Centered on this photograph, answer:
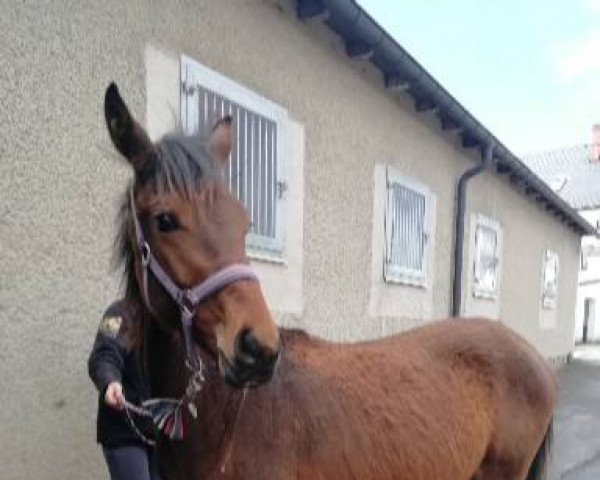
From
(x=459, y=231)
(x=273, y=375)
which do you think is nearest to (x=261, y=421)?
(x=273, y=375)

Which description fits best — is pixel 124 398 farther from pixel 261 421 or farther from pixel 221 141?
pixel 221 141

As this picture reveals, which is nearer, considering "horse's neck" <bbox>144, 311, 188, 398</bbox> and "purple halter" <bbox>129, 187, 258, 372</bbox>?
"purple halter" <bbox>129, 187, 258, 372</bbox>

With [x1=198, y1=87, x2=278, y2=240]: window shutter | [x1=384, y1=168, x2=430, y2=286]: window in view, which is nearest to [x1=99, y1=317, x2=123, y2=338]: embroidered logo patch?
[x1=198, y1=87, x2=278, y2=240]: window shutter

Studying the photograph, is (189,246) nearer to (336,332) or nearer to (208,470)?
(208,470)

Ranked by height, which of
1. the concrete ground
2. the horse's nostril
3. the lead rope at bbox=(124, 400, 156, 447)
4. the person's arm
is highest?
the horse's nostril

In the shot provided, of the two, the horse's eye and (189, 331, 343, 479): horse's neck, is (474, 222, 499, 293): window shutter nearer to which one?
(189, 331, 343, 479): horse's neck

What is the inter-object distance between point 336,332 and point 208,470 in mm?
3519

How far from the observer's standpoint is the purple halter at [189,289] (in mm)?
1749

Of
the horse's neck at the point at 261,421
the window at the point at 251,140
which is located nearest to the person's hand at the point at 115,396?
the horse's neck at the point at 261,421

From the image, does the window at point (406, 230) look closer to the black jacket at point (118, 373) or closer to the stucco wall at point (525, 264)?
the stucco wall at point (525, 264)

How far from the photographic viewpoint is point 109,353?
2221mm

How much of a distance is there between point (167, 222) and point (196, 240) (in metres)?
0.11

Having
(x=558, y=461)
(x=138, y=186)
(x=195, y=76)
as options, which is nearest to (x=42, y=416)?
(x=138, y=186)

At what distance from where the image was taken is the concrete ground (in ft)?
19.9
